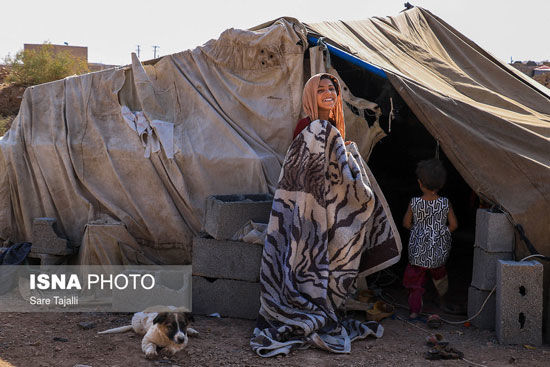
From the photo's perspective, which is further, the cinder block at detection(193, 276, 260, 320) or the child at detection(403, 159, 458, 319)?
the child at detection(403, 159, 458, 319)

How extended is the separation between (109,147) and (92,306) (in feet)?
5.01

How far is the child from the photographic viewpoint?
4.72 m

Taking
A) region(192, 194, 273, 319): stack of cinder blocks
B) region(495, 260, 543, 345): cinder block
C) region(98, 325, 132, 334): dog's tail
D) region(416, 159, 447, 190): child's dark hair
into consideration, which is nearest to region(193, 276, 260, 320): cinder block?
region(192, 194, 273, 319): stack of cinder blocks

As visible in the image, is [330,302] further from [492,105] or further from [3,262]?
[3,262]

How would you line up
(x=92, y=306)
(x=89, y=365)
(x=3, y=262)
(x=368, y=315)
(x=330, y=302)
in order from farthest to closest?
(x=3, y=262) < (x=92, y=306) < (x=368, y=315) < (x=330, y=302) < (x=89, y=365)

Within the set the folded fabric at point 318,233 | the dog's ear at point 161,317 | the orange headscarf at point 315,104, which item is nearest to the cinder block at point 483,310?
the folded fabric at point 318,233

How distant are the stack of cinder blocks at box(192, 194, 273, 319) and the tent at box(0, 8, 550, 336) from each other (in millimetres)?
713

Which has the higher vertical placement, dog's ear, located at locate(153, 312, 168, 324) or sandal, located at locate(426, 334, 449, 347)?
dog's ear, located at locate(153, 312, 168, 324)

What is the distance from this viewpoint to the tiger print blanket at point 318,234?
423 cm

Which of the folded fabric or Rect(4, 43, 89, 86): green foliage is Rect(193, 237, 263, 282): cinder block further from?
Rect(4, 43, 89, 86): green foliage

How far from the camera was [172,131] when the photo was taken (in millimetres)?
5555

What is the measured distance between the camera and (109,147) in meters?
5.65

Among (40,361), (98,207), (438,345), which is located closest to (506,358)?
(438,345)

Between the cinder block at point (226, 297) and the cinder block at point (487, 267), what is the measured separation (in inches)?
66.9
